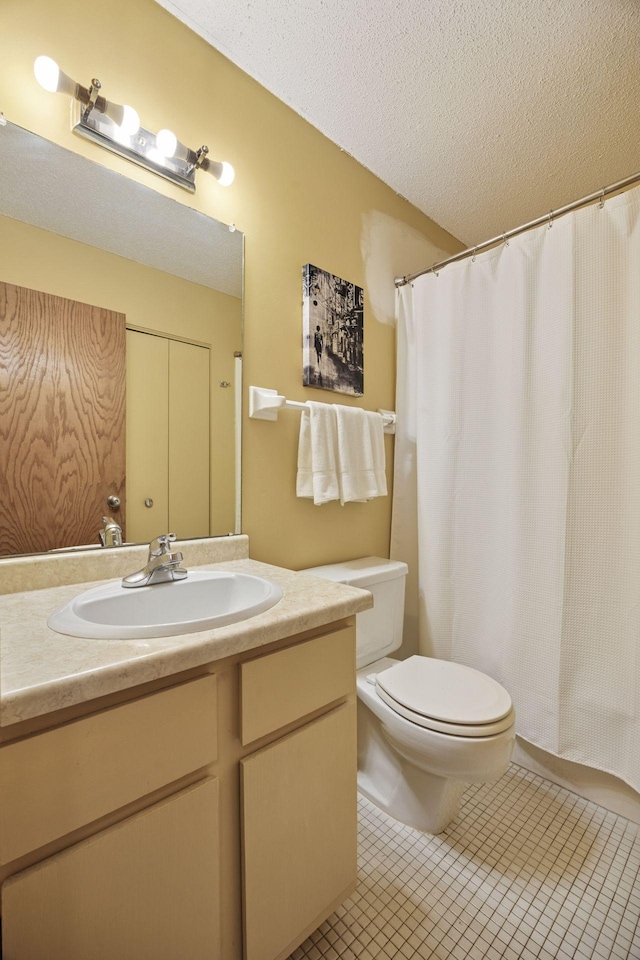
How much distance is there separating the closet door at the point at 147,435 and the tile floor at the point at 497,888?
1065mm

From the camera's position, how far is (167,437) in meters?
1.20

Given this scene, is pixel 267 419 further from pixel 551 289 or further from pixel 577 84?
pixel 577 84

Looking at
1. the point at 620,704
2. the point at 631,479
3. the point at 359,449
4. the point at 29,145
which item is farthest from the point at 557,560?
the point at 29,145

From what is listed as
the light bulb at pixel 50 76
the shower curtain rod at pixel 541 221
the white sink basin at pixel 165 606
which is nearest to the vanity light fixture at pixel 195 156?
the light bulb at pixel 50 76

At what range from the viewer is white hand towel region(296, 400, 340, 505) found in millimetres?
1504

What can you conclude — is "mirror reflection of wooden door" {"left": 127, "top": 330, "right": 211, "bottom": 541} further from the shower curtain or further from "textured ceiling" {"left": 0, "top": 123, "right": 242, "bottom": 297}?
the shower curtain

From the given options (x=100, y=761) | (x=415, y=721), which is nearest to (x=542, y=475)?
(x=415, y=721)

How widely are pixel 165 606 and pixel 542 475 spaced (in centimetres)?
127

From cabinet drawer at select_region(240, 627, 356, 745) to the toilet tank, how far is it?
50 centimetres

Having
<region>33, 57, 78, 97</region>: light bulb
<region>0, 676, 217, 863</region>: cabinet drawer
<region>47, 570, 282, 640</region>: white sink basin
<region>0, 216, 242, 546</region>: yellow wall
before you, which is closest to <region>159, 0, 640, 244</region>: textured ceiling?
<region>33, 57, 78, 97</region>: light bulb

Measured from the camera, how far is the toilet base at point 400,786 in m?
1.29

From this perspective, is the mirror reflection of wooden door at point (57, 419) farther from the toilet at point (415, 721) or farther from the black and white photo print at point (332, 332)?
the toilet at point (415, 721)

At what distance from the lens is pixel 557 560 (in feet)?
4.77

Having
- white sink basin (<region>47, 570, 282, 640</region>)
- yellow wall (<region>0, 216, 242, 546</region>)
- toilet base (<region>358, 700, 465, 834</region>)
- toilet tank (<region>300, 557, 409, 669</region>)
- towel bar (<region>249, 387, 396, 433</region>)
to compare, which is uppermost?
yellow wall (<region>0, 216, 242, 546</region>)
